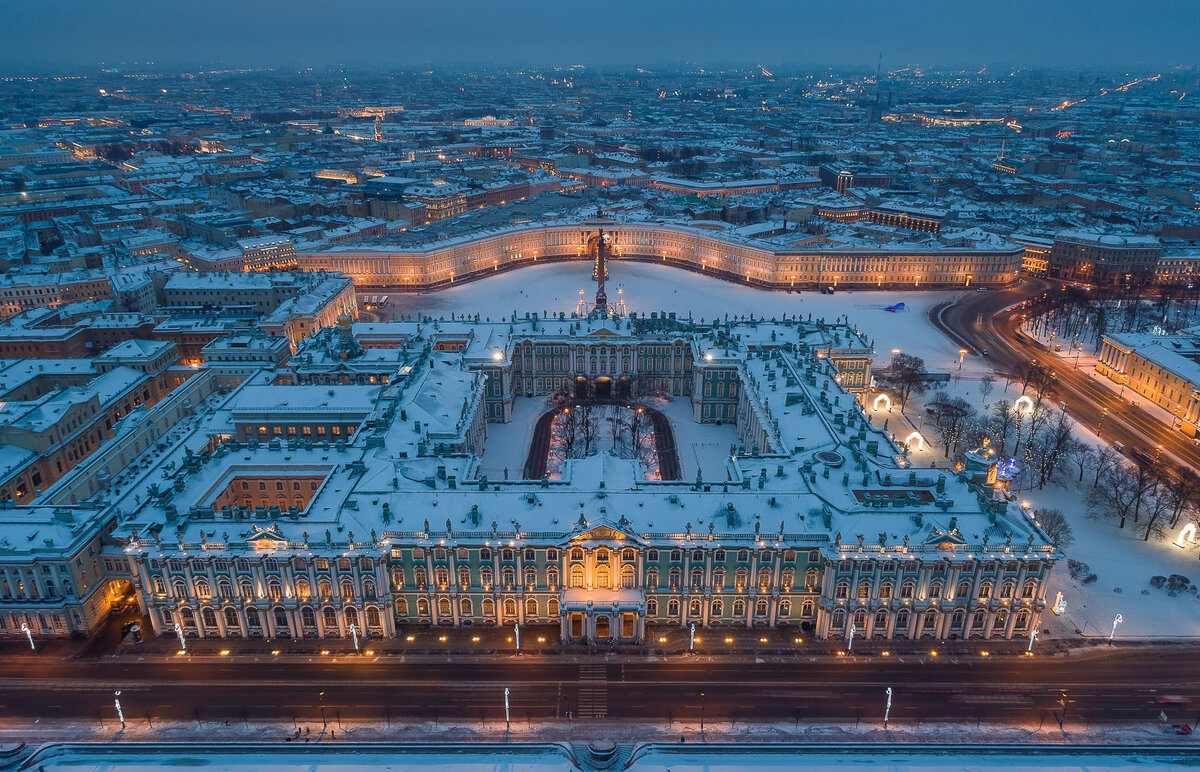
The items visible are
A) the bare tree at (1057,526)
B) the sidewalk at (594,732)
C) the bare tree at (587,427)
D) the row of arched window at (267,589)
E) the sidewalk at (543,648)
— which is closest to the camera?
the sidewalk at (594,732)

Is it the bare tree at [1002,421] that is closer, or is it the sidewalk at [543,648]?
the sidewalk at [543,648]

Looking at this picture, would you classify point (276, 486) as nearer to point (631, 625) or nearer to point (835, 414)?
point (631, 625)

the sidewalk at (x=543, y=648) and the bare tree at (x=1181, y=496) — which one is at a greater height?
the bare tree at (x=1181, y=496)

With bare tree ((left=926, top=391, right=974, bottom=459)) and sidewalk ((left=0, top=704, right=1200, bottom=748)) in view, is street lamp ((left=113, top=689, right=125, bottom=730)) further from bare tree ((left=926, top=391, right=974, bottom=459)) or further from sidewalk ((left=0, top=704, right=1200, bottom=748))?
bare tree ((left=926, top=391, right=974, bottom=459))

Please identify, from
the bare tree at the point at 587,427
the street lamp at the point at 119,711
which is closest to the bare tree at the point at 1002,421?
the bare tree at the point at 587,427

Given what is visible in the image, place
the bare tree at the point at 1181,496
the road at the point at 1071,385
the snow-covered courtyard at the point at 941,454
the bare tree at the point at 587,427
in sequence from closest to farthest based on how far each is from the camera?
the snow-covered courtyard at the point at 941,454 < the bare tree at the point at 1181,496 < the bare tree at the point at 587,427 < the road at the point at 1071,385

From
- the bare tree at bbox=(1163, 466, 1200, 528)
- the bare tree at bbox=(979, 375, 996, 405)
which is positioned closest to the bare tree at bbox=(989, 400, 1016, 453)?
the bare tree at bbox=(979, 375, 996, 405)

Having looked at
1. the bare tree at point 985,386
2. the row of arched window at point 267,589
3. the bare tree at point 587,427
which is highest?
the row of arched window at point 267,589

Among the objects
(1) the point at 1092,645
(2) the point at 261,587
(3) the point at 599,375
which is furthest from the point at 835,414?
(2) the point at 261,587

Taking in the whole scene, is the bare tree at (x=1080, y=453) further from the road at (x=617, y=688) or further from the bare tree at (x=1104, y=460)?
the road at (x=617, y=688)
